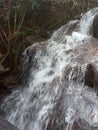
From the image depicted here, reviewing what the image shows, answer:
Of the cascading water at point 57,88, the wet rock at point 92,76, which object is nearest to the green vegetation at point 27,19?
the cascading water at point 57,88

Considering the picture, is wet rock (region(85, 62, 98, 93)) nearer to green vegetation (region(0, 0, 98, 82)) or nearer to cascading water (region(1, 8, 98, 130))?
cascading water (region(1, 8, 98, 130))

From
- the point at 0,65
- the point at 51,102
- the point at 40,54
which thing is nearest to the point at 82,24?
the point at 40,54

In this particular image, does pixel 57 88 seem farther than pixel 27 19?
No

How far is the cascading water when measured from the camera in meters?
6.89

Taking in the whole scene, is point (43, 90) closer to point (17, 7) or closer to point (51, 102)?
point (51, 102)

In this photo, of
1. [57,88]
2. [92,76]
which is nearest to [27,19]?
[57,88]

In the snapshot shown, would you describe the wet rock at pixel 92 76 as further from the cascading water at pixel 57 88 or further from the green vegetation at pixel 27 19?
the green vegetation at pixel 27 19

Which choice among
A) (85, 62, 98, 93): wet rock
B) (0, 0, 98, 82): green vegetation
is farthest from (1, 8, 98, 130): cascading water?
(0, 0, 98, 82): green vegetation

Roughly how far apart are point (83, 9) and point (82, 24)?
3.92 feet

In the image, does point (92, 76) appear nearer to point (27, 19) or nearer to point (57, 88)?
point (57, 88)

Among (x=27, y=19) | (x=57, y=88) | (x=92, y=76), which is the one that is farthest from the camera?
(x=27, y=19)

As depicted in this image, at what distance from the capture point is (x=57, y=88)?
784cm

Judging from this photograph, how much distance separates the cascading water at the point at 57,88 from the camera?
22.6 feet

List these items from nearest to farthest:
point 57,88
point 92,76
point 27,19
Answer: point 92,76 < point 57,88 < point 27,19
